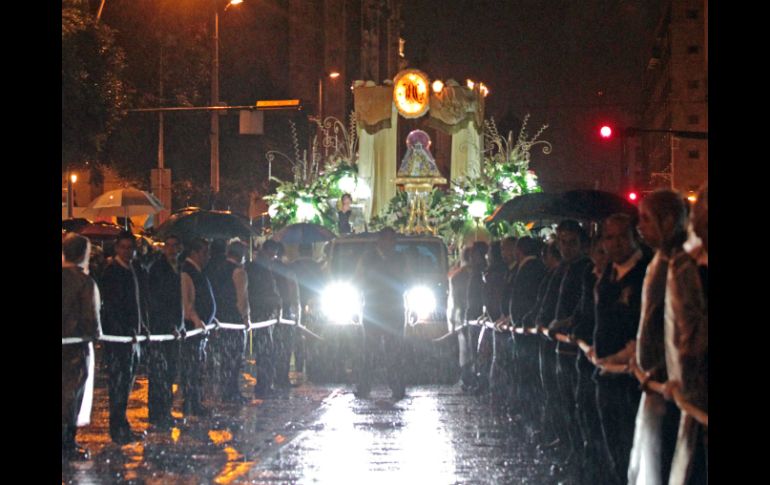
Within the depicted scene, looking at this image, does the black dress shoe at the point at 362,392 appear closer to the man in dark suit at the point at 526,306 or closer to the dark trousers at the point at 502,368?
the dark trousers at the point at 502,368

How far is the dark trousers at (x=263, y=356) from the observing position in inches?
692

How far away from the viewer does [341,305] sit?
18.2 m

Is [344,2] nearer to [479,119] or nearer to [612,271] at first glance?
[479,119]

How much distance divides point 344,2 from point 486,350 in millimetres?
60736

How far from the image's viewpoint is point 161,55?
112 ft

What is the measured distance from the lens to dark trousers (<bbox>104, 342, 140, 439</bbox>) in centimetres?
1302

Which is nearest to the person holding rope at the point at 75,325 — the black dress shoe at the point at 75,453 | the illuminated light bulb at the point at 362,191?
the black dress shoe at the point at 75,453

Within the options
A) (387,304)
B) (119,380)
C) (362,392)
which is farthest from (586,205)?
(119,380)

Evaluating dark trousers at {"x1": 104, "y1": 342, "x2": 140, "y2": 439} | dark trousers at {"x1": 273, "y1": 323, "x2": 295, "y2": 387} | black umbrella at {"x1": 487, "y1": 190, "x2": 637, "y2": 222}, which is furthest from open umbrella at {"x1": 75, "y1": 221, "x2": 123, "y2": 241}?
dark trousers at {"x1": 104, "y1": 342, "x2": 140, "y2": 439}

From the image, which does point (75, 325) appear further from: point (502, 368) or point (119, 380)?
point (502, 368)

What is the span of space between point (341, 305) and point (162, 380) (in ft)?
14.2

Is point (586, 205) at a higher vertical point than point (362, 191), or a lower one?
lower
